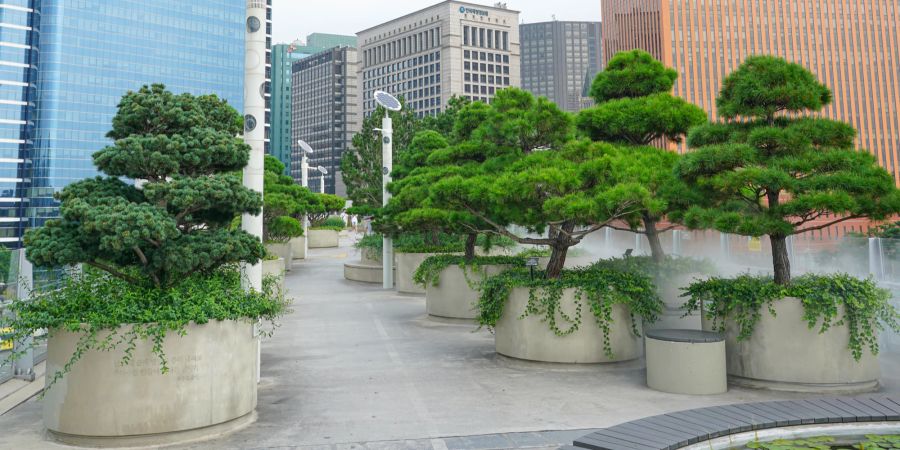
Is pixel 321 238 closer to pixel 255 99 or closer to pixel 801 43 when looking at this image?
pixel 255 99

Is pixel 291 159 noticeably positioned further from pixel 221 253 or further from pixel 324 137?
pixel 221 253

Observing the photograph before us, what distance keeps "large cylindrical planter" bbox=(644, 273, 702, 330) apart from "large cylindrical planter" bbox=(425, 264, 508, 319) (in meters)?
3.60

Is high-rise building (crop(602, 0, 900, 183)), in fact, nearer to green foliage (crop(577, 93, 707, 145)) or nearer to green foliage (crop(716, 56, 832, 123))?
green foliage (crop(577, 93, 707, 145))

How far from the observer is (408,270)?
2184 centimetres

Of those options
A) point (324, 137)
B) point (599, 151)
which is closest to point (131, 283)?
point (599, 151)

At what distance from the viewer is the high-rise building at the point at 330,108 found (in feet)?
573

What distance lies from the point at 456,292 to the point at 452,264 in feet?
2.44

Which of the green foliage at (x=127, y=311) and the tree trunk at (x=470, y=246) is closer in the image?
the green foliage at (x=127, y=311)

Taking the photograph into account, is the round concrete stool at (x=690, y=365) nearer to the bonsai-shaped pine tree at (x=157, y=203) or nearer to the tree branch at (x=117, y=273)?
the bonsai-shaped pine tree at (x=157, y=203)

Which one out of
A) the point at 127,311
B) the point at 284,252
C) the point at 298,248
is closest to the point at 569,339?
the point at 127,311

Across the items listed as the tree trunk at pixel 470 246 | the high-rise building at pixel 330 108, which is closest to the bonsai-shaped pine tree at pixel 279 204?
the tree trunk at pixel 470 246

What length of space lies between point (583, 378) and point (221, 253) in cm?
535

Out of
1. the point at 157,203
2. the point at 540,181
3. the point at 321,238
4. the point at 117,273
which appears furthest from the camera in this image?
the point at 321,238

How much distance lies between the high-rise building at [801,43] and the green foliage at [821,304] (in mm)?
106264
